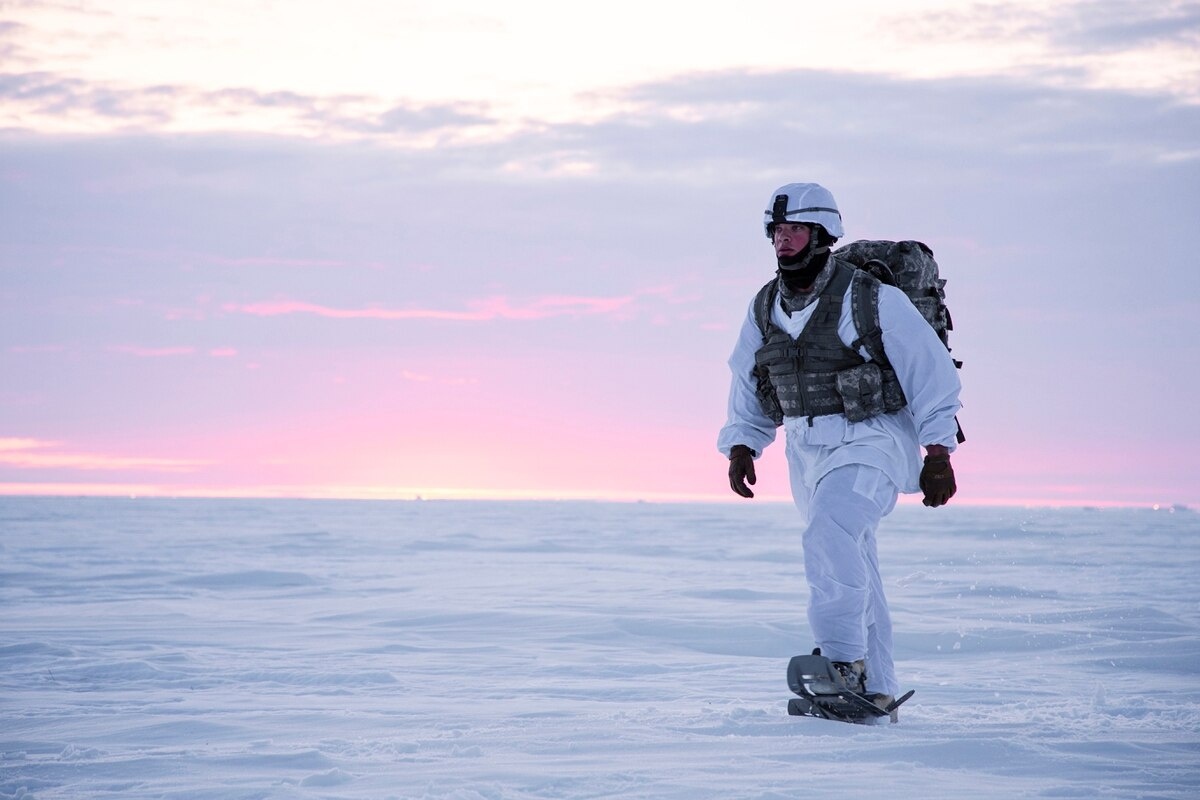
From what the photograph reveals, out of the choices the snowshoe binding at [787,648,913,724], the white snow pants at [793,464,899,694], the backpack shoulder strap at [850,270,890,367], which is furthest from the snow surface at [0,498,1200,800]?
the backpack shoulder strap at [850,270,890,367]

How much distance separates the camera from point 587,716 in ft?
14.5

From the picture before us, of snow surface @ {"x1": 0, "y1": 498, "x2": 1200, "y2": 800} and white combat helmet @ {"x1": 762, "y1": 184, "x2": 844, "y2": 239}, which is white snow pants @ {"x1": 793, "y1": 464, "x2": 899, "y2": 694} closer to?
snow surface @ {"x1": 0, "y1": 498, "x2": 1200, "y2": 800}

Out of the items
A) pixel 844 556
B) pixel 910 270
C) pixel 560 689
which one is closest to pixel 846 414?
pixel 844 556

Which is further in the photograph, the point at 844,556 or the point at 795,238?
the point at 795,238

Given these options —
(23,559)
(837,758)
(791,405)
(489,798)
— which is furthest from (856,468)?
(23,559)

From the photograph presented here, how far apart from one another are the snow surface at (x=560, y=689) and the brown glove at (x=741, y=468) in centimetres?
89

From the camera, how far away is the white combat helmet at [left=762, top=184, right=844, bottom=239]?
4520 mm

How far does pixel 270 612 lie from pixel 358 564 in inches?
273

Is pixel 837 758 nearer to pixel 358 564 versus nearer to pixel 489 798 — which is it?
pixel 489 798

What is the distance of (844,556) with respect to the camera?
428cm

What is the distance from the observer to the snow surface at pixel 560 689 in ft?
10.7

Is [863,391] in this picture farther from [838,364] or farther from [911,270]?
[911,270]

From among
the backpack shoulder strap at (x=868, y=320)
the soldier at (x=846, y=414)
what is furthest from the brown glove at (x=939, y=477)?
the backpack shoulder strap at (x=868, y=320)

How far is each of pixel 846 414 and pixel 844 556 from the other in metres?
0.53
